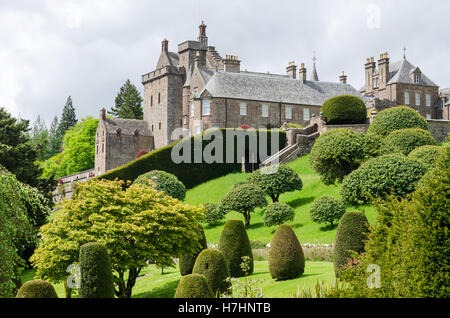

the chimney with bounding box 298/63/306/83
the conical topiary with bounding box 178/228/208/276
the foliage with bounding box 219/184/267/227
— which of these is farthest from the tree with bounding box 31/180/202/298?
the chimney with bounding box 298/63/306/83

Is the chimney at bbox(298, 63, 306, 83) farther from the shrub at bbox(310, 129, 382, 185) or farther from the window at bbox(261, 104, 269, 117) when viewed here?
the shrub at bbox(310, 129, 382, 185)

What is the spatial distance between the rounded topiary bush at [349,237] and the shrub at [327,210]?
10528 mm

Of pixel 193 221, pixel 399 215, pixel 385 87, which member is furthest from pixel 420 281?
pixel 385 87

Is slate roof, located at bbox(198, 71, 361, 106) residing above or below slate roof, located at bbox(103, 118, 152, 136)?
above

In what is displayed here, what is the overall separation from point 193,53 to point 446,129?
3068cm

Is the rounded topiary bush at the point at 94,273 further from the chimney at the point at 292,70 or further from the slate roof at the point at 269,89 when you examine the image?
the chimney at the point at 292,70

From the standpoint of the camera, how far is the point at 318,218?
105ft

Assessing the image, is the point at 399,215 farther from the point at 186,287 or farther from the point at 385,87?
the point at 385,87

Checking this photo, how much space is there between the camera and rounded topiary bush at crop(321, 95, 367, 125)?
51.6 m

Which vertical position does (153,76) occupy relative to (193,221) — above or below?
above

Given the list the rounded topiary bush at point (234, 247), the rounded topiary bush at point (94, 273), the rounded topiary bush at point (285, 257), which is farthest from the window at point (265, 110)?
the rounded topiary bush at point (94, 273)

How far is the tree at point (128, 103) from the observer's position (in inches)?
3593

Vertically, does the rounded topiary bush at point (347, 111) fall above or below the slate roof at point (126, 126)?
below

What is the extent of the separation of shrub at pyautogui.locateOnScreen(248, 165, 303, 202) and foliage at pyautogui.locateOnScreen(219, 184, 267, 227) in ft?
2.98
